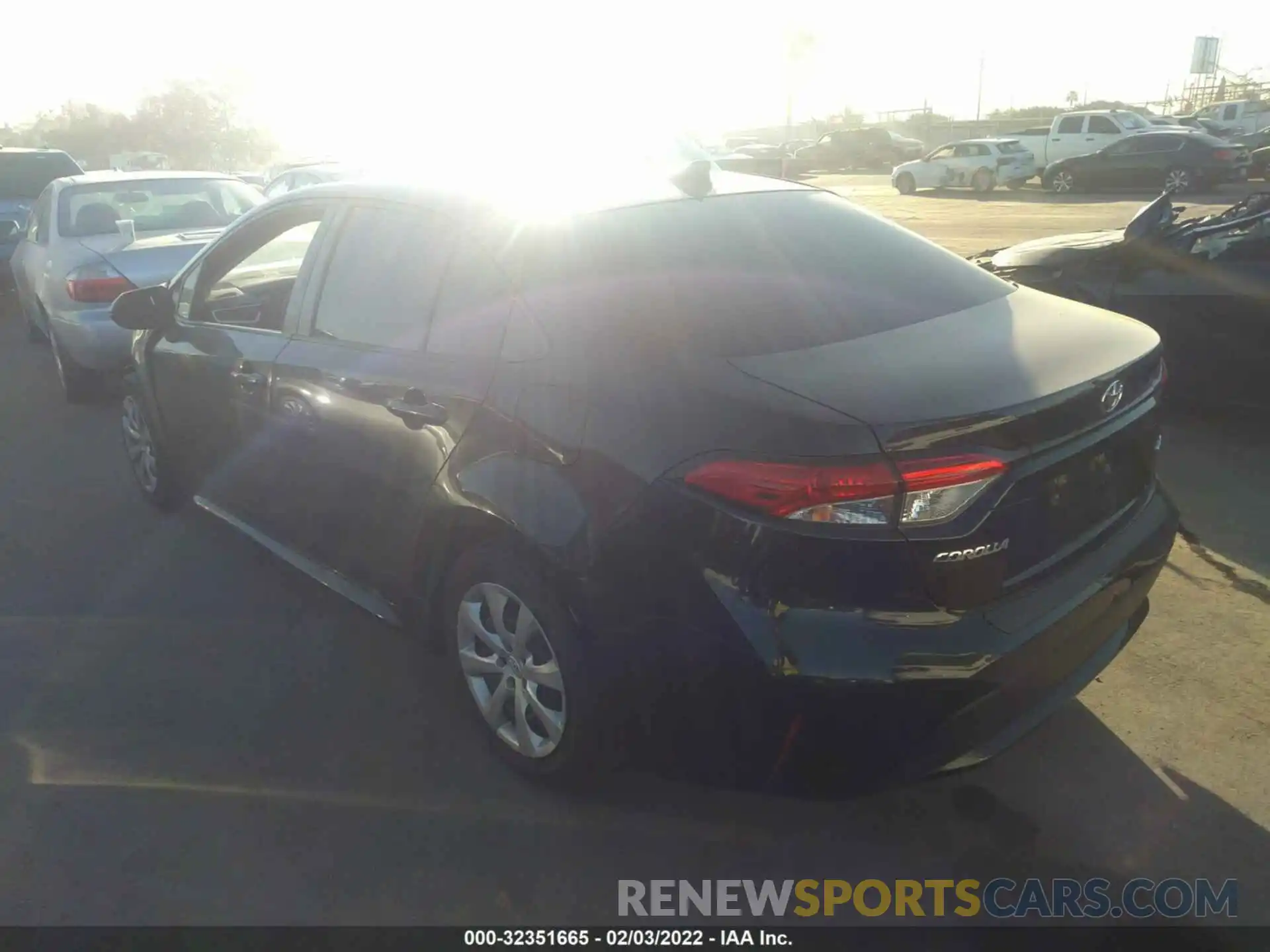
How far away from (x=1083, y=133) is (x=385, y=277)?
2798 cm

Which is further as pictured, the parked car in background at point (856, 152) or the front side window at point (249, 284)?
the parked car in background at point (856, 152)

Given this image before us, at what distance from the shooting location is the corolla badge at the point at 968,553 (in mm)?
2250

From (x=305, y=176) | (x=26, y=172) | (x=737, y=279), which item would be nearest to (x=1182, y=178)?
(x=305, y=176)

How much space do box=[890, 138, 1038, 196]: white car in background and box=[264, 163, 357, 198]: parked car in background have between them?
17.7 meters

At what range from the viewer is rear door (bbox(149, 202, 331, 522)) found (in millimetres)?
3930

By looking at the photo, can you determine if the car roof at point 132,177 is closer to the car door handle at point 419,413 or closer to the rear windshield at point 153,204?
the rear windshield at point 153,204

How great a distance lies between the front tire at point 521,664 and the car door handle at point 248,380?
1327mm

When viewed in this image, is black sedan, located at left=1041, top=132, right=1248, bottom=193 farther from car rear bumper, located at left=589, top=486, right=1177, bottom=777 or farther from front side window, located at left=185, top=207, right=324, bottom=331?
car rear bumper, located at left=589, top=486, right=1177, bottom=777

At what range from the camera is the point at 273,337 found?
3.87 meters

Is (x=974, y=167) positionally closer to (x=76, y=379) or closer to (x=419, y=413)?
(x=76, y=379)

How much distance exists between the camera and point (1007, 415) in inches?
91.5

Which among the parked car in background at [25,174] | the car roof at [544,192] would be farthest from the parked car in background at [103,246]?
the parked car in background at [25,174]

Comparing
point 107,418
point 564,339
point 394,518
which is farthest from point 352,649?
point 107,418

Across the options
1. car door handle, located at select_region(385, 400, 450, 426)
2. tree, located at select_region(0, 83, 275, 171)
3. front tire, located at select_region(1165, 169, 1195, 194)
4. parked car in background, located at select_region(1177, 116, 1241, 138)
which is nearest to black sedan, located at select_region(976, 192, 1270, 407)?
car door handle, located at select_region(385, 400, 450, 426)
